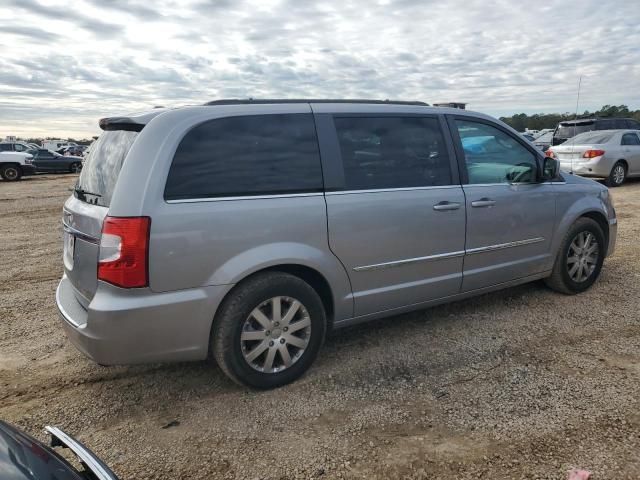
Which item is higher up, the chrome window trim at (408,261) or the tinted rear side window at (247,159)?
the tinted rear side window at (247,159)

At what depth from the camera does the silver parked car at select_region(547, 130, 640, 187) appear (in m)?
12.7

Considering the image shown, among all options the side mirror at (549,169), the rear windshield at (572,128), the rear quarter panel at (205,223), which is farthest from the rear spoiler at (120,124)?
the rear windshield at (572,128)

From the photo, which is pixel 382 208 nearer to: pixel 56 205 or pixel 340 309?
pixel 340 309

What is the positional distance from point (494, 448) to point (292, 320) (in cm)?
138

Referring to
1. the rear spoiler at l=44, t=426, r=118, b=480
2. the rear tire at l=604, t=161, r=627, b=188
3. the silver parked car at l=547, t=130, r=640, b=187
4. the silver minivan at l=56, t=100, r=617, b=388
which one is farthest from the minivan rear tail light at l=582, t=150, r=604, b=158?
the rear spoiler at l=44, t=426, r=118, b=480

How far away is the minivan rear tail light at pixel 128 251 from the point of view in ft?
8.96

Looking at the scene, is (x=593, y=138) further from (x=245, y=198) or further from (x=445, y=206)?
(x=245, y=198)

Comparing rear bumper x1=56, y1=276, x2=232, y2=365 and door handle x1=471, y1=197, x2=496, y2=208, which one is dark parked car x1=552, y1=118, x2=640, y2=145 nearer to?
door handle x1=471, y1=197, x2=496, y2=208

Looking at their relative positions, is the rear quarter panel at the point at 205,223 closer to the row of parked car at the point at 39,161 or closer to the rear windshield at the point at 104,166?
the rear windshield at the point at 104,166

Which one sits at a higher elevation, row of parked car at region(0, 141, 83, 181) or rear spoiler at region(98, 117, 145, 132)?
rear spoiler at region(98, 117, 145, 132)

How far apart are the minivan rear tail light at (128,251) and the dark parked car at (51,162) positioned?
2495 centimetres

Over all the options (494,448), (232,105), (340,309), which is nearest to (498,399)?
(494,448)

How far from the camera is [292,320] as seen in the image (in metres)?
3.28

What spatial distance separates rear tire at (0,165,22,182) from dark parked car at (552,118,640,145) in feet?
69.4
